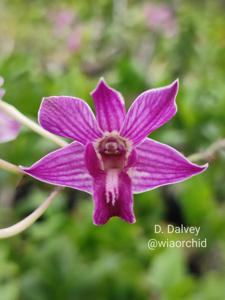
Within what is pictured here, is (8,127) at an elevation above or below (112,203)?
above

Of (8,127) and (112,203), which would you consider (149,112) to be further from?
(8,127)

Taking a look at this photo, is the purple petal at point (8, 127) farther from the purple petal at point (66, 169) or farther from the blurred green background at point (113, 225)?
the blurred green background at point (113, 225)

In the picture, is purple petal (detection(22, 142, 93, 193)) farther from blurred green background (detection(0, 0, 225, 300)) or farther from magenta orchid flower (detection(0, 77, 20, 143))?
blurred green background (detection(0, 0, 225, 300))

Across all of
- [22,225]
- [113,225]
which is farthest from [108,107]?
[113,225]

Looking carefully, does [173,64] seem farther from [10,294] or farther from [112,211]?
[112,211]

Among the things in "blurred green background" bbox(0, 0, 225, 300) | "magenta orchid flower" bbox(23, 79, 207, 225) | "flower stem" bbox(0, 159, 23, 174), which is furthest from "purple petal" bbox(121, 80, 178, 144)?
"blurred green background" bbox(0, 0, 225, 300)

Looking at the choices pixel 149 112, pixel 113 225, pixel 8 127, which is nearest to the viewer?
pixel 149 112

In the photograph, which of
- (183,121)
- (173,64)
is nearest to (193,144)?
(183,121)
